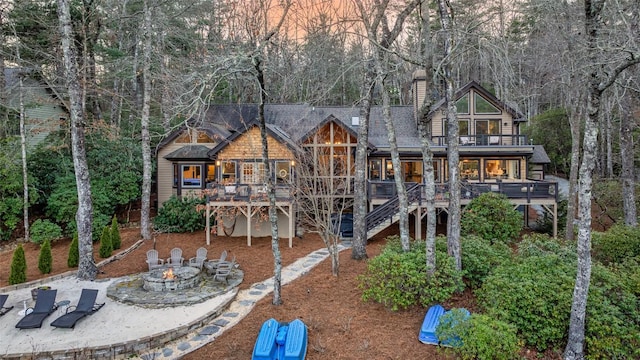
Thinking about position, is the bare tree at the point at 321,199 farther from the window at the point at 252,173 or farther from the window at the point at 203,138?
the window at the point at 203,138

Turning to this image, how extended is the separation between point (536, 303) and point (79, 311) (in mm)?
9578

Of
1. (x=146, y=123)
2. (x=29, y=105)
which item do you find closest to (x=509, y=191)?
(x=146, y=123)

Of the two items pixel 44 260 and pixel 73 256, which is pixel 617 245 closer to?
pixel 73 256

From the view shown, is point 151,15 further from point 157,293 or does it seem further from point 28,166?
point 157,293

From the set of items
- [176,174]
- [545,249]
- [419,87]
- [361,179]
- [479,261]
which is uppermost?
[419,87]

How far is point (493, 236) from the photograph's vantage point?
39.2ft

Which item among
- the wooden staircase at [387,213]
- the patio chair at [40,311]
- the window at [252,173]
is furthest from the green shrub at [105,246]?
the wooden staircase at [387,213]

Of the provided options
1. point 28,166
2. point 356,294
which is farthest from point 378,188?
point 28,166

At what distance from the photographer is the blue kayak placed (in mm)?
6199

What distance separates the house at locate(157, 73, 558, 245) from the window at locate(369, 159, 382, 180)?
0.05m

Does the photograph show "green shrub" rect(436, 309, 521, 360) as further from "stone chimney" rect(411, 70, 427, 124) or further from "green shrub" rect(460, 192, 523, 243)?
"stone chimney" rect(411, 70, 427, 124)

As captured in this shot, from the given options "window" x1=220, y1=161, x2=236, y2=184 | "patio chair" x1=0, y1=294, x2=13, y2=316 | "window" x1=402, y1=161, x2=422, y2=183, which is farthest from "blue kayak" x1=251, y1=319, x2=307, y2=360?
"window" x1=402, y1=161, x2=422, y2=183

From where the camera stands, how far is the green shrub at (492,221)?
1192 centimetres

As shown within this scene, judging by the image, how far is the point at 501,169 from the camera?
18703 mm
